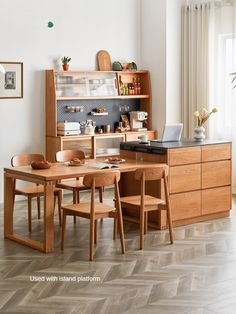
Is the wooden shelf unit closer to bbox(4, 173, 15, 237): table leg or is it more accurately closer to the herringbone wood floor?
the herringbone wood floor

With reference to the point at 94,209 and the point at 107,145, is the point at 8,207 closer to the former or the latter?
the point at 94,209

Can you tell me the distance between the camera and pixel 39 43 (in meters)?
8.66

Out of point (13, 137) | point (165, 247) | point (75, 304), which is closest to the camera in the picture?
point (75, 304)

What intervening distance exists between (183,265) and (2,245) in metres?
1.84

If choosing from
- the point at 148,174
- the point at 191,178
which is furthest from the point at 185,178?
the point at 148,174

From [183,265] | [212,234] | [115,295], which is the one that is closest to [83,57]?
[212,234]

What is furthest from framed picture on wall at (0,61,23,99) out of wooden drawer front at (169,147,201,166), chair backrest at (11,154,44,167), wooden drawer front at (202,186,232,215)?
wooden drawer front at (202,186,232,215)

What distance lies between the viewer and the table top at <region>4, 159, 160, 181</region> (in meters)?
5.81

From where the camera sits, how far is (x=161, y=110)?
9.70 meters

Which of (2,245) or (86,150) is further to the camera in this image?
(86,150)

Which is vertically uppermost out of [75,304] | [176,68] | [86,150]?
[176,68]

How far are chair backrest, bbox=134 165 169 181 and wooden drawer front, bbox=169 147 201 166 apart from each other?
0.66 m

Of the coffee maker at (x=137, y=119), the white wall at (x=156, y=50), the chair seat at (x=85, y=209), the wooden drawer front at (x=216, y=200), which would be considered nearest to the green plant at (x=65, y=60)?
the coffee maker at (x=137, y=119)

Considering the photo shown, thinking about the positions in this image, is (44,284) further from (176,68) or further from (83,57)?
(176,68)
